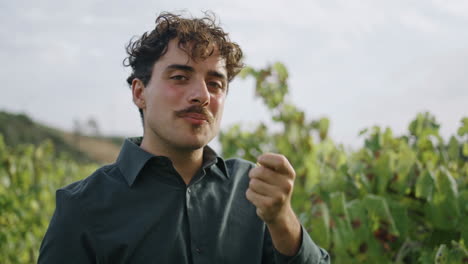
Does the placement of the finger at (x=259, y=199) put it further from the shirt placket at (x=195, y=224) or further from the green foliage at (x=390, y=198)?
the green foliage at (x=390, y=198)

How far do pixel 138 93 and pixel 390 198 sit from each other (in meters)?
1.32

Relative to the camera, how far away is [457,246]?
214cm

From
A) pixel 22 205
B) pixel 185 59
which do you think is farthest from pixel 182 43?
pixel 22 205

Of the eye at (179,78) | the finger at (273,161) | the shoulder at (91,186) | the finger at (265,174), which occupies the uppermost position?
the eye at (179,78)

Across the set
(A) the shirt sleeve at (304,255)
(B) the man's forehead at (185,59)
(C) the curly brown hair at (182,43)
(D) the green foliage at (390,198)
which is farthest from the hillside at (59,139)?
(A) the shirt sleeve at (304,255)

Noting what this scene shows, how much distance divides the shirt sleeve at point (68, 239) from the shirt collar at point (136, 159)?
188mm

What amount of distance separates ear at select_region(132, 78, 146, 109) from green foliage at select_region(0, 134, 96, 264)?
109 inches

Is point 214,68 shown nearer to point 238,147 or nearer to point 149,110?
point 149,110

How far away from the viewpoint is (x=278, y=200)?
1379mm

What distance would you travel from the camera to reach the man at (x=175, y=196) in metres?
1.59

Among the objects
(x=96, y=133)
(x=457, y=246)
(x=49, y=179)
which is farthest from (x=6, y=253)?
(x=96, y=133)

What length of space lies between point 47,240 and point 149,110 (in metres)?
0.52

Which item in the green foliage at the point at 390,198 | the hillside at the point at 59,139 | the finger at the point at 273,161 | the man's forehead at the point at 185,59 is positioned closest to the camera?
the finger at the point at 273,161

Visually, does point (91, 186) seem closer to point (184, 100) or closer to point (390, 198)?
point (184, 100)
